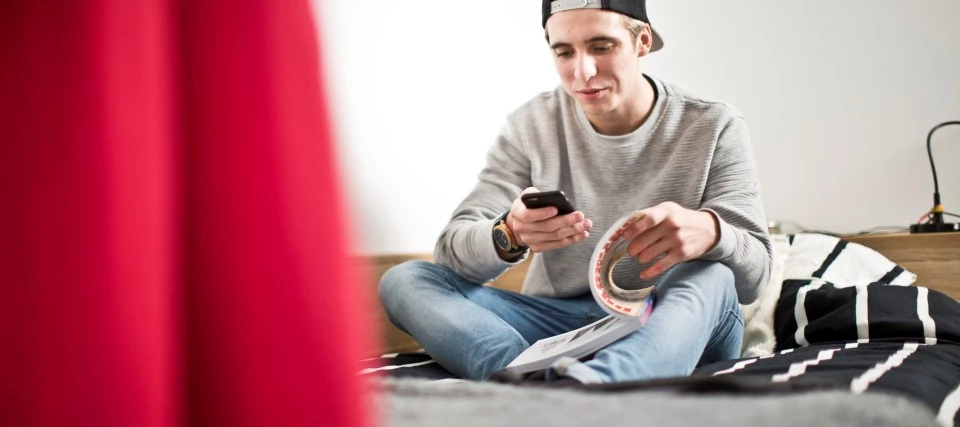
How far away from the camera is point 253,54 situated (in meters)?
0.29

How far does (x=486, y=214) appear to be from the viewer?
4.48ft

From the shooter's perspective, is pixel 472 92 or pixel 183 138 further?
pixel 472 92

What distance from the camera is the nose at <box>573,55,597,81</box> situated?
1266mm

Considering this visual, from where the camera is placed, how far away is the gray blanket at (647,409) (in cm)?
45

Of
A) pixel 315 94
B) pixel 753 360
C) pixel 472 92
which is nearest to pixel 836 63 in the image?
pixel 472 92

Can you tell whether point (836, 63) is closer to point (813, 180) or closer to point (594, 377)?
point (813, 180)

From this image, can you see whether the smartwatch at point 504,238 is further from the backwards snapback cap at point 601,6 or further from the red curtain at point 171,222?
the red curtain at point 171,222

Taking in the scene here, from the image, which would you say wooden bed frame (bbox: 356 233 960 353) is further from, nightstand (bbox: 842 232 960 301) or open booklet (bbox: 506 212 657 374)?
open booklet (bbox: 506 212 657 374)

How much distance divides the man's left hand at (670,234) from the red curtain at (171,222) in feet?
2.30

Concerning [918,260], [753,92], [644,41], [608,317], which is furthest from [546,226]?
[753,92]

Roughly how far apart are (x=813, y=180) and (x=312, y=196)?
1.93m

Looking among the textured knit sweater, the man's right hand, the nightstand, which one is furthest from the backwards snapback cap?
the nightstand

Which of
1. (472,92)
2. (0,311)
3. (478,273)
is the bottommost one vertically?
(478,273)

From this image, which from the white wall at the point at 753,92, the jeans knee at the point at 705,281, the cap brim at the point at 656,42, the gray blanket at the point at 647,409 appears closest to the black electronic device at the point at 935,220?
the white wall at the point at 753,92
